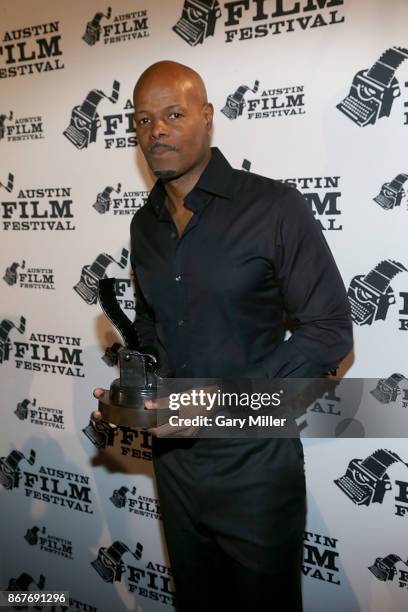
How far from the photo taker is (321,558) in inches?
65.4

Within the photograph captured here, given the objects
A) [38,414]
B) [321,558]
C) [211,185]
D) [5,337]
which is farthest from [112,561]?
[211,185]

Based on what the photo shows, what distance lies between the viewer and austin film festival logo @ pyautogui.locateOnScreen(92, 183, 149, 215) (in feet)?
5.67

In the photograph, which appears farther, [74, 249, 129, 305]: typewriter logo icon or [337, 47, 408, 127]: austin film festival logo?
[74, 249, 129, 305]: typewriter logo icon

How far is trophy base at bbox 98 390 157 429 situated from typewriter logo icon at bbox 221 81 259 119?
35.0 inches

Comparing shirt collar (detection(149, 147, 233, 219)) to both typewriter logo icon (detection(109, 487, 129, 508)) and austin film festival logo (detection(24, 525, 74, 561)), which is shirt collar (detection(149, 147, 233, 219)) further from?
austin film festival logo (detection(24, 525, 74, 561))

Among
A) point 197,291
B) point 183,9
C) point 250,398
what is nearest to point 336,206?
point 197,291

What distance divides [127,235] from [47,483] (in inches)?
42.5

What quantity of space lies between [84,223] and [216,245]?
0.79 meters

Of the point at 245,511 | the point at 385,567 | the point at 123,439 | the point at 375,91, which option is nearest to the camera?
the point at 245,511

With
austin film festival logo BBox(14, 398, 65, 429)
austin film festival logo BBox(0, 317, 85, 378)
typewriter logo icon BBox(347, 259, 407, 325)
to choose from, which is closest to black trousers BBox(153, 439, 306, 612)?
typewriter logo icon BBox(347, 259, 407, 325)

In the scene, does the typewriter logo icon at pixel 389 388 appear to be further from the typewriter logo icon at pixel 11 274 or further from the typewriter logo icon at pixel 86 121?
the typewriter logo icon at pixel 11 274

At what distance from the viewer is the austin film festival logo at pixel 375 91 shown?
1.34m

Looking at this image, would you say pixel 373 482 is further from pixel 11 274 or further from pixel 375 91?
pixel 11 274

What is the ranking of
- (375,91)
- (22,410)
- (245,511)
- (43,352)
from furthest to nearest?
(22,410) < (43,352) < (375,91) < (245,511)
